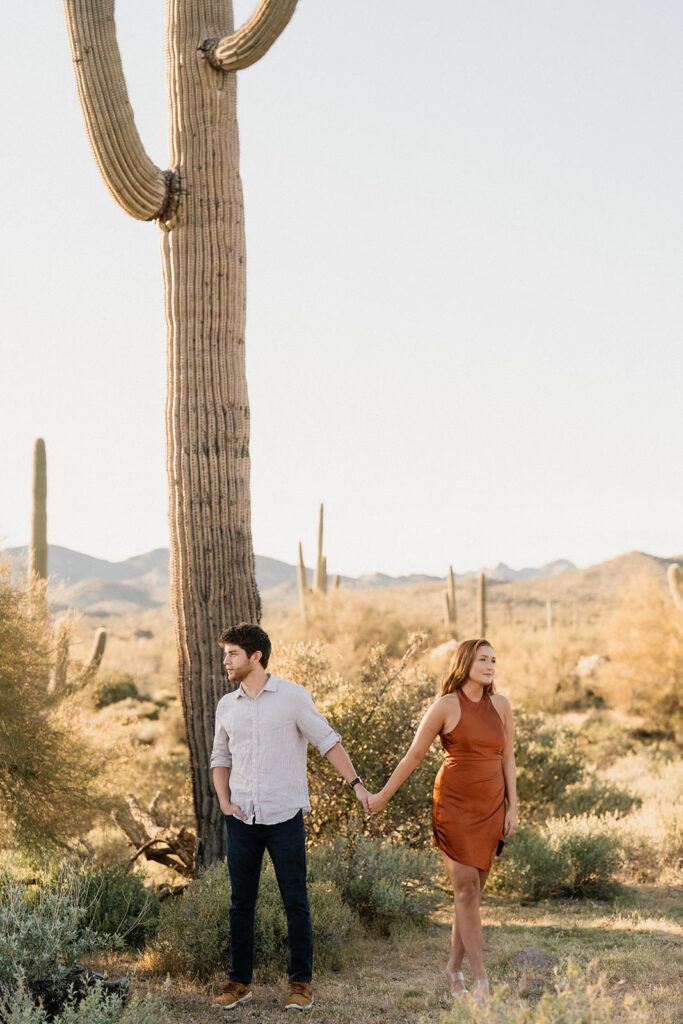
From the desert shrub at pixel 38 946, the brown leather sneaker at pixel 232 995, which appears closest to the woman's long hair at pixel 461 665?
the brown leather sneaker at pixel 232 995

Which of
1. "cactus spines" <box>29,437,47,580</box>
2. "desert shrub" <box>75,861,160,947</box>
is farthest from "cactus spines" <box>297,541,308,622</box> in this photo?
"desert shrub" <box>75,861,160,947</box>

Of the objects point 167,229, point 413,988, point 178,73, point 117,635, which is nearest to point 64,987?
point 413,988

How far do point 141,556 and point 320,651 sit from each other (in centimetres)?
18553

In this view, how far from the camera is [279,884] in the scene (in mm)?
4496

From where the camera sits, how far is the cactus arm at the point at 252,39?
20.0 feet

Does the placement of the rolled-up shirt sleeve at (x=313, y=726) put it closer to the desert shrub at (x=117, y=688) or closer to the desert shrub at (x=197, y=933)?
the desert shrub at (x=197, y=933)

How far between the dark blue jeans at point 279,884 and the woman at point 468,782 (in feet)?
1.55

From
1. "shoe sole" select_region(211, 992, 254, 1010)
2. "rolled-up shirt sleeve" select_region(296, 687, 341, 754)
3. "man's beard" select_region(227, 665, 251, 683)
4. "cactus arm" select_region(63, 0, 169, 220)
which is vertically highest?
"cactus arm" select_region(63, 0, 169, 220)

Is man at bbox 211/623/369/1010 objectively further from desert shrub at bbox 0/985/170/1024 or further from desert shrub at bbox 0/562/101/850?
desert shrub at bbox 0/562/101/850

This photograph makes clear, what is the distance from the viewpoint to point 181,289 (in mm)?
6449

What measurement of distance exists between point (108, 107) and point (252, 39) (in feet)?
3.61

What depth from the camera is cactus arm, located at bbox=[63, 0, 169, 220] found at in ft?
→ 20.1

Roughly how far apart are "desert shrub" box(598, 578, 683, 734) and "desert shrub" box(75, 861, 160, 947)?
17.0 m

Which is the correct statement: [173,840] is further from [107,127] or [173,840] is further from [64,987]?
[107,127]
